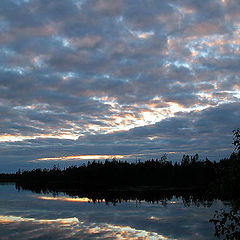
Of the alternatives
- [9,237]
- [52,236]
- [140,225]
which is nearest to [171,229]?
[140,225]

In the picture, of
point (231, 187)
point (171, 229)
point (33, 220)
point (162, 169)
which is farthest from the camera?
point (162, 169)

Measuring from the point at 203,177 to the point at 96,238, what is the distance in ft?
368

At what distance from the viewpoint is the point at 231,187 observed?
31.1 ft

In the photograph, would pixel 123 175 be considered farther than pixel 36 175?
No

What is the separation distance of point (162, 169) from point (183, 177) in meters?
12.2

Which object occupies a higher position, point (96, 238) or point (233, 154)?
point (233, 154)

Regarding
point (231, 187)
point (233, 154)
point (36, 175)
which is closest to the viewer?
point (231, 187)

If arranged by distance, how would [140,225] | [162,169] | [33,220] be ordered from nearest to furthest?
[140,225]
[33,220]
[162,169]

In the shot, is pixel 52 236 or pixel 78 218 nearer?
pixel 52 236

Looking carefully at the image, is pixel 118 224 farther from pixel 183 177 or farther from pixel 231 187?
pixel 183 177

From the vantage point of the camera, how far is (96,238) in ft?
88.7

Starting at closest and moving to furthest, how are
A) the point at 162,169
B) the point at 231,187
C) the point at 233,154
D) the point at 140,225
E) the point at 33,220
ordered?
the point at 231,187, the point at 233,154, the point at 140,225, the point at 33,220, the point at 162,169

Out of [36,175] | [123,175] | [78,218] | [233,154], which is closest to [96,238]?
[78,218]

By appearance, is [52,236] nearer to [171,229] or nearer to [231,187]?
[171,229]
